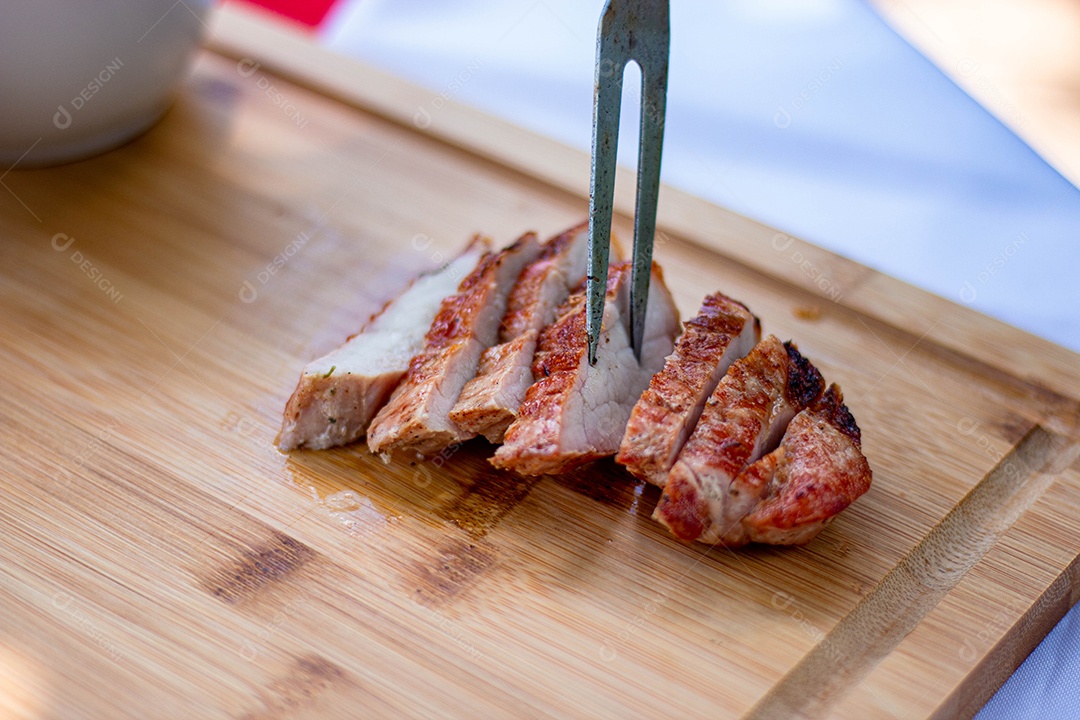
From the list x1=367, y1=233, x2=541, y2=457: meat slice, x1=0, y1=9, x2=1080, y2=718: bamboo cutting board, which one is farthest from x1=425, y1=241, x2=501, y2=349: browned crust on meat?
x1=0, y1=9, x2=1080, y2=718: bamboo cutting board

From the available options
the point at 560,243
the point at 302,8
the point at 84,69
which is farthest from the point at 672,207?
the point at 302,8

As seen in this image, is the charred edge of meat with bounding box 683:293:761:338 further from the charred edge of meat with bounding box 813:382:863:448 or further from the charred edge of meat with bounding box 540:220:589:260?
the charred edge of meat with bounding box 540:220:589:260

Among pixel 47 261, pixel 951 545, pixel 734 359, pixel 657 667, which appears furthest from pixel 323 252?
pixel 951 545

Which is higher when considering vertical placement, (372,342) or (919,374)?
(919,374)

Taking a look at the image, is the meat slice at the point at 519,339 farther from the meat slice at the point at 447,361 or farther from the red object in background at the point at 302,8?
the red object in background at the point at 302,8

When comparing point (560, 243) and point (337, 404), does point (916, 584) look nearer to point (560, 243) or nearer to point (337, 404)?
point (560, 243)

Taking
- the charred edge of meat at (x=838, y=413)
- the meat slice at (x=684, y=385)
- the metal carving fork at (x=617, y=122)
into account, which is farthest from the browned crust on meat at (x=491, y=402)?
the charred edge of meat at (x=838, y=413)

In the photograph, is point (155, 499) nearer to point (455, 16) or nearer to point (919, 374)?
point (919, 374)
